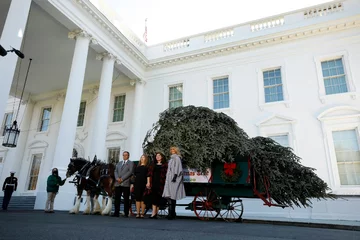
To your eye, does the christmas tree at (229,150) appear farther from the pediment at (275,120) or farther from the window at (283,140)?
the pediment at (275,120)

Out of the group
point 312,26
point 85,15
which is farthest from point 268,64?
point 85,15

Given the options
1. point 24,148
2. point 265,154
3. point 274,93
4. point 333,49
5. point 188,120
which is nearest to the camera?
point 265,154

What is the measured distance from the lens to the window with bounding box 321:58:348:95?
12441mm

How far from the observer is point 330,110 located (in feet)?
39.2

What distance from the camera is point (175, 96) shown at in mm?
16500

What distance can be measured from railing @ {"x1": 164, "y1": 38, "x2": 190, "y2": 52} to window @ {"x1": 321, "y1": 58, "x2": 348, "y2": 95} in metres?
8.15

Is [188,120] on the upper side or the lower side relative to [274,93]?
lower

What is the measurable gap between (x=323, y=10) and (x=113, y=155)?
1491 centimetres

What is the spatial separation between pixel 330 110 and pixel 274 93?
111 inches

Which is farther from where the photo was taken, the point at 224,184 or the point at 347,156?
the point at 347,156

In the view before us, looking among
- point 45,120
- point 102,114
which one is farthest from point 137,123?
point 45,120

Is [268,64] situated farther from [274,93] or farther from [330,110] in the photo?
[330,110]

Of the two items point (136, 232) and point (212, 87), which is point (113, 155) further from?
point (136, 232)

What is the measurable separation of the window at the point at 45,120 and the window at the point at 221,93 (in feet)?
42.9
